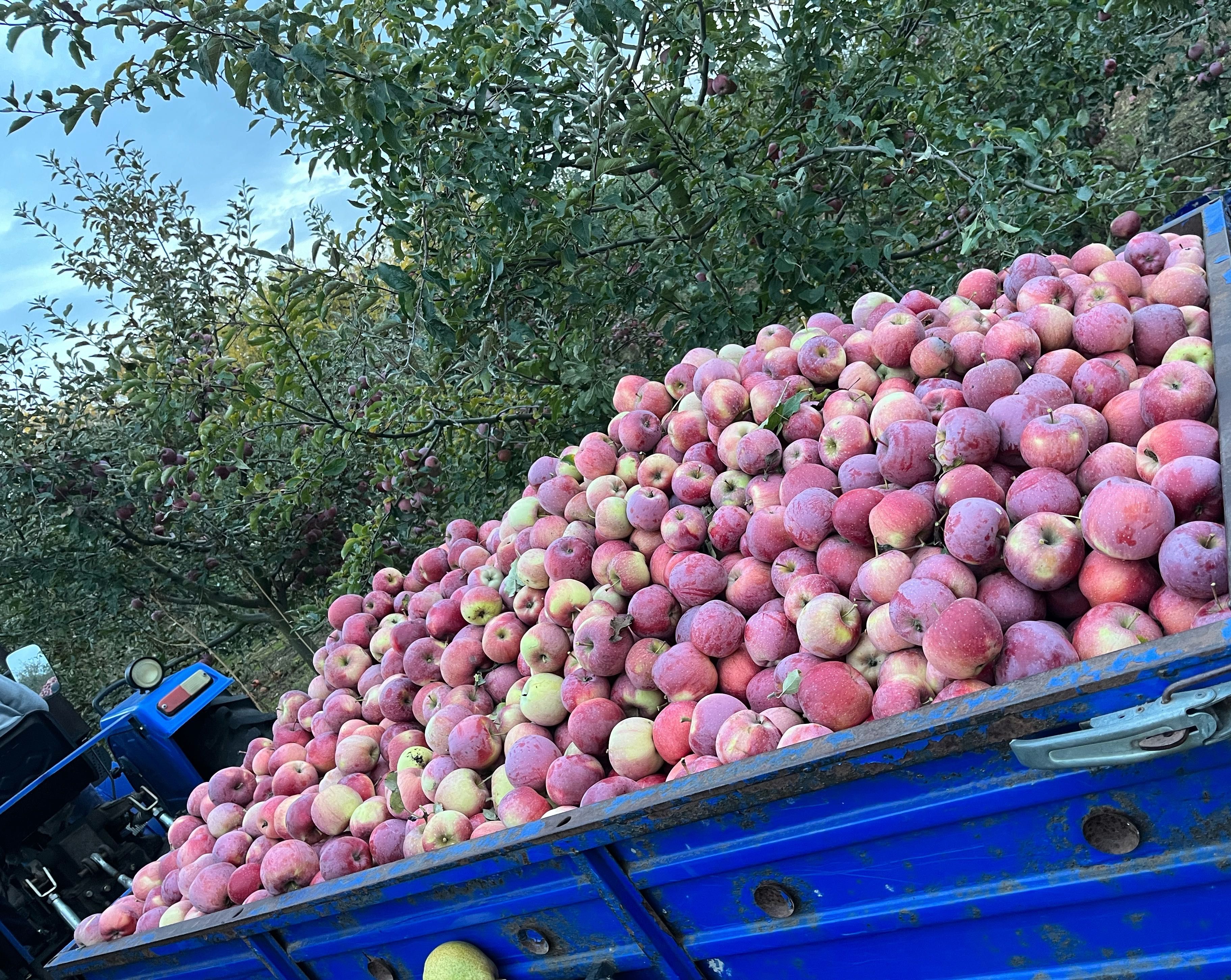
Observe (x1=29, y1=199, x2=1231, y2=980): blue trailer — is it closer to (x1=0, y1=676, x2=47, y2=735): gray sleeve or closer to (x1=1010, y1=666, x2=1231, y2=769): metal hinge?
(x1=1010, y1=666, x2=1231, y2=769): metal hinge

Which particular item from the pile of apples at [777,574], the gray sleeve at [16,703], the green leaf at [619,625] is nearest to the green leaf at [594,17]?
the pile of apples at [777,574]

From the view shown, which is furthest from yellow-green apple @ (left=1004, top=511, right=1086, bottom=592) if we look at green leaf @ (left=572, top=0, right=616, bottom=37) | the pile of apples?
green leaf @ (left=572, top=0, right=616, bottom=37)

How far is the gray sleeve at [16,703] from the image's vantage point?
Answer: 4.06 metres

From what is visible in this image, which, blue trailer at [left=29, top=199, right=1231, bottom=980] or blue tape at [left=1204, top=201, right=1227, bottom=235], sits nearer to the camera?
blue trailer at [left=29, top=199, right=1231, bottom=980]

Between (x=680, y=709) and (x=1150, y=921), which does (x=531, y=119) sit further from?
(x=1150, y=921)

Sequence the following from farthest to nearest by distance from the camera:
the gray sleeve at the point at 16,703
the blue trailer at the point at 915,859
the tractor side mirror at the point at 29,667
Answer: the tractor side mirror at the point at 29,667
the gray sleeve at the point at 16,703
the blue trailer at the point at 915,859

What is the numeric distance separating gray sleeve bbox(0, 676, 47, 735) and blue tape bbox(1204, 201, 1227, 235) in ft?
17.2

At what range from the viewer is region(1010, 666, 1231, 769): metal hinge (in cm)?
99

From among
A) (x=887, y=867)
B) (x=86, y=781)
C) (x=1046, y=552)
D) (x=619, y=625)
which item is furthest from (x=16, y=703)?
(x=1046, y=552)

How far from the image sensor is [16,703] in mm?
4203

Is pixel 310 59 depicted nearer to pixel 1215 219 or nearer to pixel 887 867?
pixel 887 867

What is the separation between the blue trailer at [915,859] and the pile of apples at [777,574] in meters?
0.19

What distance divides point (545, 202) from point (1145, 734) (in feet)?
9.45

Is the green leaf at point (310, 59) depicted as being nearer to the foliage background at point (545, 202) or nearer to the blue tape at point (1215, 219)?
the foliage background at point (545, 202)
